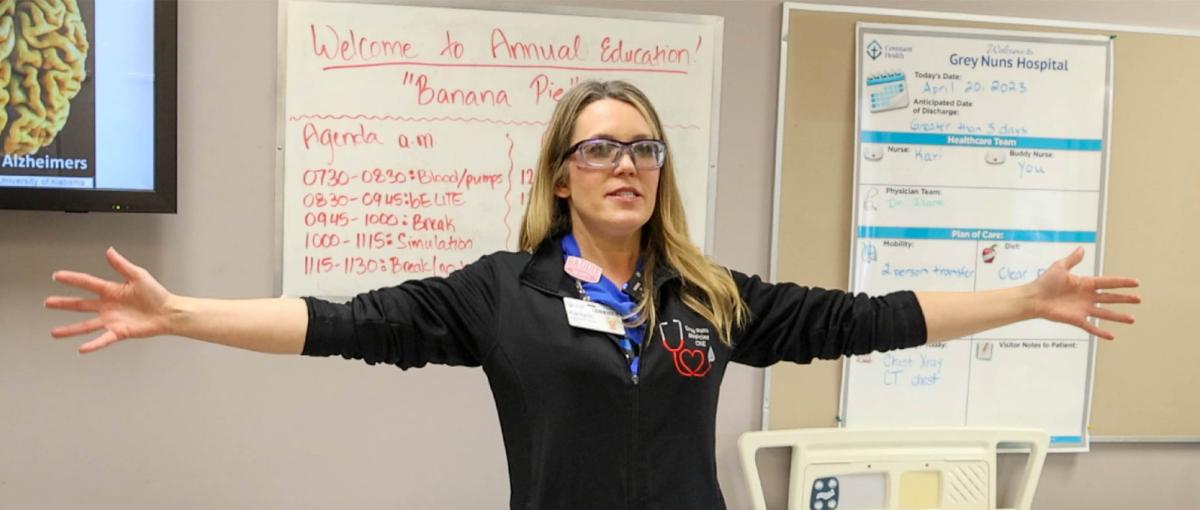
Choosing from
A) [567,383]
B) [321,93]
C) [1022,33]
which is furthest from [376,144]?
Answer: [1022,33]

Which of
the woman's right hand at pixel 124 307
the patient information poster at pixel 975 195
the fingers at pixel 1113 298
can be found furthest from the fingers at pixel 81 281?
the patient information poster at pixel 975 195

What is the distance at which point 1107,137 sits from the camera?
7.30ft

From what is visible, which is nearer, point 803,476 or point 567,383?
point 567,383

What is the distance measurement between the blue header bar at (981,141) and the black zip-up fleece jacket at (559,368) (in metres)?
1.17

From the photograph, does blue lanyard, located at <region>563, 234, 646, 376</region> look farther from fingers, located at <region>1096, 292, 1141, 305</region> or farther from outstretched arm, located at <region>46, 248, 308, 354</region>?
fingers, located at <region>1096, 292, 1141, 305</region>

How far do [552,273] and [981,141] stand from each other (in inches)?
60.5

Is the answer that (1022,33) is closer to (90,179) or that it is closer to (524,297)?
(524,297)

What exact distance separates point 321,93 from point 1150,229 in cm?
234

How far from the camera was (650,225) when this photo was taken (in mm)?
1315

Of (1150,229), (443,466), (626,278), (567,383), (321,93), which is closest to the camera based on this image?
(567,383)

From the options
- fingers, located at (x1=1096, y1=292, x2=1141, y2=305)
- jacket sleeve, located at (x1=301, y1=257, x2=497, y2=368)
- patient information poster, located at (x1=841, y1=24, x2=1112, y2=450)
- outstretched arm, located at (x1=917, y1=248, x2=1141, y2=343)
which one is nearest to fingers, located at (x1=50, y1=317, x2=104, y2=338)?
jacket sleeve, located at (x1=301, y1=257, x2=497, y2=368)

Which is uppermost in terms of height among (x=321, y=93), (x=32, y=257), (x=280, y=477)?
(x=321, y=93)

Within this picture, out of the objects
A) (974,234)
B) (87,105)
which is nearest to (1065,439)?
(974,234)

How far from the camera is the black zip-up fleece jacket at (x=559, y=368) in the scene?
1124 millimetres
